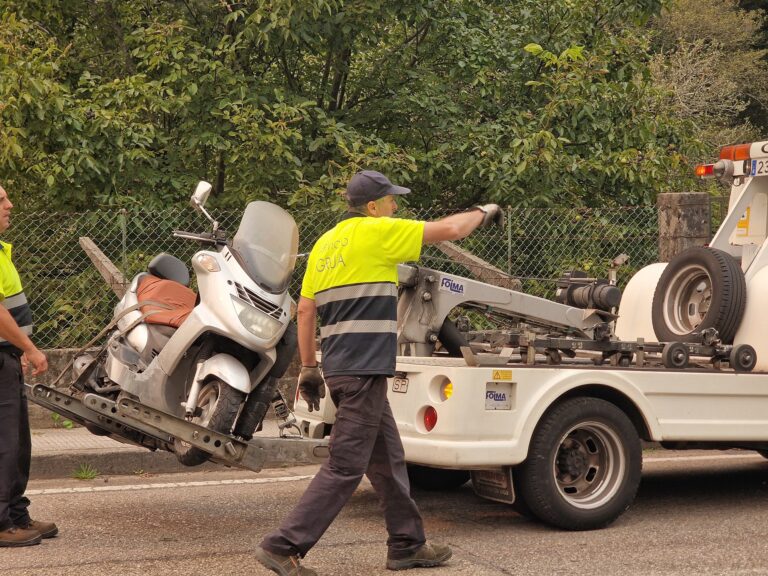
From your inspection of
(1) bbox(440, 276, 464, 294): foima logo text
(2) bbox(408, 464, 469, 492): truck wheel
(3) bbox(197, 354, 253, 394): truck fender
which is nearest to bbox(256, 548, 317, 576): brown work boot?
(3) bbox(197, 354, 253, 394): truck fender

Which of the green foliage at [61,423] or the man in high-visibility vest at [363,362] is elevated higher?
the man in high-visibility vest at [363,362]

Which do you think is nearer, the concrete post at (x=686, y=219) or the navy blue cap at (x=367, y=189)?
the navy blue cap at (x=367, y=189)

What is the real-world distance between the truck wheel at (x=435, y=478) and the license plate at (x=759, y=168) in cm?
283

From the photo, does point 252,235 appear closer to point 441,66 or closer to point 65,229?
point 65,229

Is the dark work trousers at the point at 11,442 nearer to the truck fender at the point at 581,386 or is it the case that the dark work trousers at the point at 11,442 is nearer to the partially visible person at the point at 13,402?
the partially visible person at the point at 13,402

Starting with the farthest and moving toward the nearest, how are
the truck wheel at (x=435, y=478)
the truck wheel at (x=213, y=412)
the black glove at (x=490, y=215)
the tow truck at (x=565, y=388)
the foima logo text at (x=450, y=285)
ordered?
the truck wheel at (x=435, y=478)
the foima logo text at (x=450, y=285)
the tow truck at (x=565, y=388)
the truck wheel at (x=213, y=412)
the black glove at (x=490, y=215)

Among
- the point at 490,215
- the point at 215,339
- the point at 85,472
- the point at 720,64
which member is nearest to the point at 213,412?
the point at 215,339

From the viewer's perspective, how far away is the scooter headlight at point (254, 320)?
6.30m

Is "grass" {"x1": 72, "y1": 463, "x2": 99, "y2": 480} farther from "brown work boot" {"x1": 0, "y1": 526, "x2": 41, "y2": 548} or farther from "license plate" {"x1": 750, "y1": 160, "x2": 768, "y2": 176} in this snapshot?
"license plate" {"x1": 750, "y1": 160, "x2": 768, "y2": 176}

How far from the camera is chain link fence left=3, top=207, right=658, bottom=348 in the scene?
32.9ft

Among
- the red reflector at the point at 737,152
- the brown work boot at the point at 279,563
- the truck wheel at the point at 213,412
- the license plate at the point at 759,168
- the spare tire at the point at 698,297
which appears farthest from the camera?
the red reflector at the point at 737,152

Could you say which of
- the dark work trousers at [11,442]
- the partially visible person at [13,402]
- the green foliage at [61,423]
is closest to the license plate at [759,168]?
the partially visible person at [13,402]

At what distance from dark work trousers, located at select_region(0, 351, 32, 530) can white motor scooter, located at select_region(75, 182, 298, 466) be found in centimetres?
57

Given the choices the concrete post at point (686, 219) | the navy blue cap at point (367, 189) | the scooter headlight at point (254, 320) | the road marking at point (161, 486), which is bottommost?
the road marking at point (161, 486)
